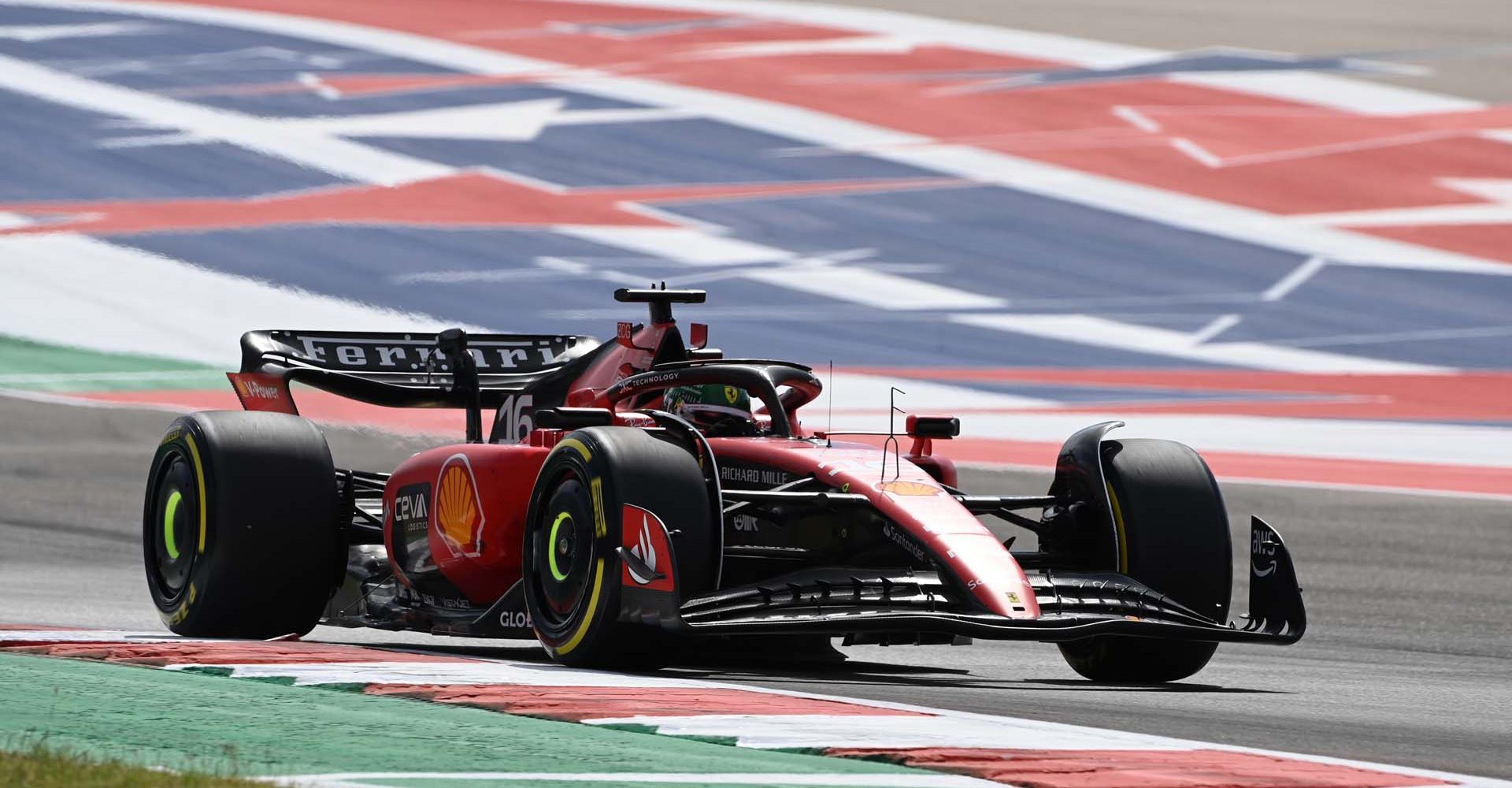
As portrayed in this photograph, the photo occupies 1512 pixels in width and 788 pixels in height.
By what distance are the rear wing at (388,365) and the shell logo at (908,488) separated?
3270 mm

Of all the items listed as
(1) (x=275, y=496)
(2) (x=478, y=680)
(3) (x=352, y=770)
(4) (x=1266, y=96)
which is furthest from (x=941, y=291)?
(3) (x=352, y=770)

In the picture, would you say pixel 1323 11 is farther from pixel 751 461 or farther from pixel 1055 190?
pixel 751 461

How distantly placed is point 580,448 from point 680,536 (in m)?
0.67

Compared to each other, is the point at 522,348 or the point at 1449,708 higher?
the point at 522,348

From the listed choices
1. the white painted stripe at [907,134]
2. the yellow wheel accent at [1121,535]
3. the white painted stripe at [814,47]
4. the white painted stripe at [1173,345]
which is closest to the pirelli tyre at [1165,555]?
the yellow wheel accent at [1121,535]

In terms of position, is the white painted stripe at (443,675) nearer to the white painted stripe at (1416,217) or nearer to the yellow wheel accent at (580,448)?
the yellow wheel accent at (580,448)

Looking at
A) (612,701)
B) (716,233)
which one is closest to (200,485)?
(612,701)

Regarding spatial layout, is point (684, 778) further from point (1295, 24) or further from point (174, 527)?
point (1295, 24)

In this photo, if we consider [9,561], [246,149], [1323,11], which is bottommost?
[9,561]

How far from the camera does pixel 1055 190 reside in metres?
35.0

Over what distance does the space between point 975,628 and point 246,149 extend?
27094 millimetres

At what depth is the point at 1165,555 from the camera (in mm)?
11086

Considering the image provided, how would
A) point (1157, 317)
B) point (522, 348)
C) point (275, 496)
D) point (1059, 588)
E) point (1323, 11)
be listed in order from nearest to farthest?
1. point (1059, 588)
2. point (275, 496)
3. point (522, 348)
4. point (1157, 317)
5. point (1323, 11)

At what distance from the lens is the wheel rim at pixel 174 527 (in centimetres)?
1207
